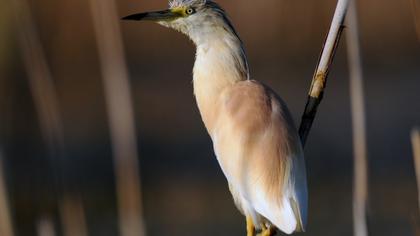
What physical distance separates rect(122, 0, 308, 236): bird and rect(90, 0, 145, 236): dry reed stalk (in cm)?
7

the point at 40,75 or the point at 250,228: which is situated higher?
the point at 40,75

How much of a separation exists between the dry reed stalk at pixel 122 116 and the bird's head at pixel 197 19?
17 cm

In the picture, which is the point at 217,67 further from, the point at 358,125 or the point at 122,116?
the point at 358,125

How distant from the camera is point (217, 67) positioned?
105 inches

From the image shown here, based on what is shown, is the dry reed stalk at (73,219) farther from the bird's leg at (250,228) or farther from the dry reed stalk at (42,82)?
the bird's leg at (250,228)

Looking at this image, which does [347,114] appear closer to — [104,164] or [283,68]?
[283,68]

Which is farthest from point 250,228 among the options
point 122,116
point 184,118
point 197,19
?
point 184,118

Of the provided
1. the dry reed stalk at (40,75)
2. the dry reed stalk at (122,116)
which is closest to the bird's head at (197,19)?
the dry reed stalk at (122,116)

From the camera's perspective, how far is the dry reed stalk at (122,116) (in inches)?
98.3

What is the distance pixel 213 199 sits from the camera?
19.3 ft

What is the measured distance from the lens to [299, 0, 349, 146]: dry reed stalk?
2.08m

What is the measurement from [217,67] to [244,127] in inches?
8.7

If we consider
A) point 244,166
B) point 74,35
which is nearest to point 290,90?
point 74,35

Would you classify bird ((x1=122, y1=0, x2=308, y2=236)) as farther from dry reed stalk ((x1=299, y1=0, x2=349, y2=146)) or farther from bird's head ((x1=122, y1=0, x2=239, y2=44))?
dry reed stalk ((x1=299, y1=0, x2=349, y2=146))
